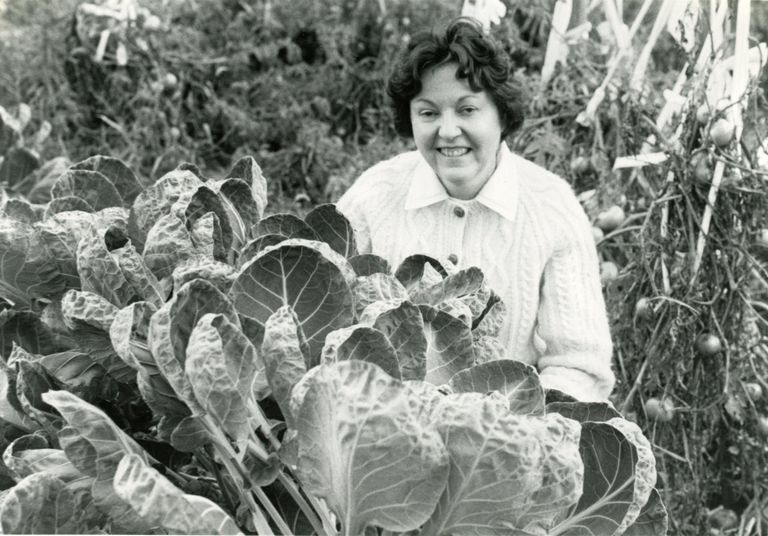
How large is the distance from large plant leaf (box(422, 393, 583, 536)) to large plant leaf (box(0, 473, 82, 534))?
1.05 feet

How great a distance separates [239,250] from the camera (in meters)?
1.03

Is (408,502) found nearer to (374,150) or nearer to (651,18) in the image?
(374,150)

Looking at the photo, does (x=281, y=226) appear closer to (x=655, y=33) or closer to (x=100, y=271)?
(x=100, y=271)

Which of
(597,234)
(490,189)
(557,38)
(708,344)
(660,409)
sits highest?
(557,38)

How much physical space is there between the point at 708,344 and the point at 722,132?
446 millimetres

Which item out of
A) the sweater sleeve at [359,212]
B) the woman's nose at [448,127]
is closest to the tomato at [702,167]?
the woman's nose at [448,127]

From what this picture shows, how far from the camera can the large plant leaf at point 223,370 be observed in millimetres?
711

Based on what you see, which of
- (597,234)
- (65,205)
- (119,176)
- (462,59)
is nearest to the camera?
(65,205)

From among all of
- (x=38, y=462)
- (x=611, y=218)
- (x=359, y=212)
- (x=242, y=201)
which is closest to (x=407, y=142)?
(x=611, y=218)

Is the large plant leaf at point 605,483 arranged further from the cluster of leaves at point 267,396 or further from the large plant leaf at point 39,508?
the large plant leaf at point 39,508

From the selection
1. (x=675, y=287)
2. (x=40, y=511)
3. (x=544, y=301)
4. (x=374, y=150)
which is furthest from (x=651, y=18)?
(x=40, y=511)

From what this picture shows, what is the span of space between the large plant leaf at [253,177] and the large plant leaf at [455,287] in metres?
0.27

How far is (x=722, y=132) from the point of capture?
1.80 m

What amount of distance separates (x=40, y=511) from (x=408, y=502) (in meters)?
0.33
